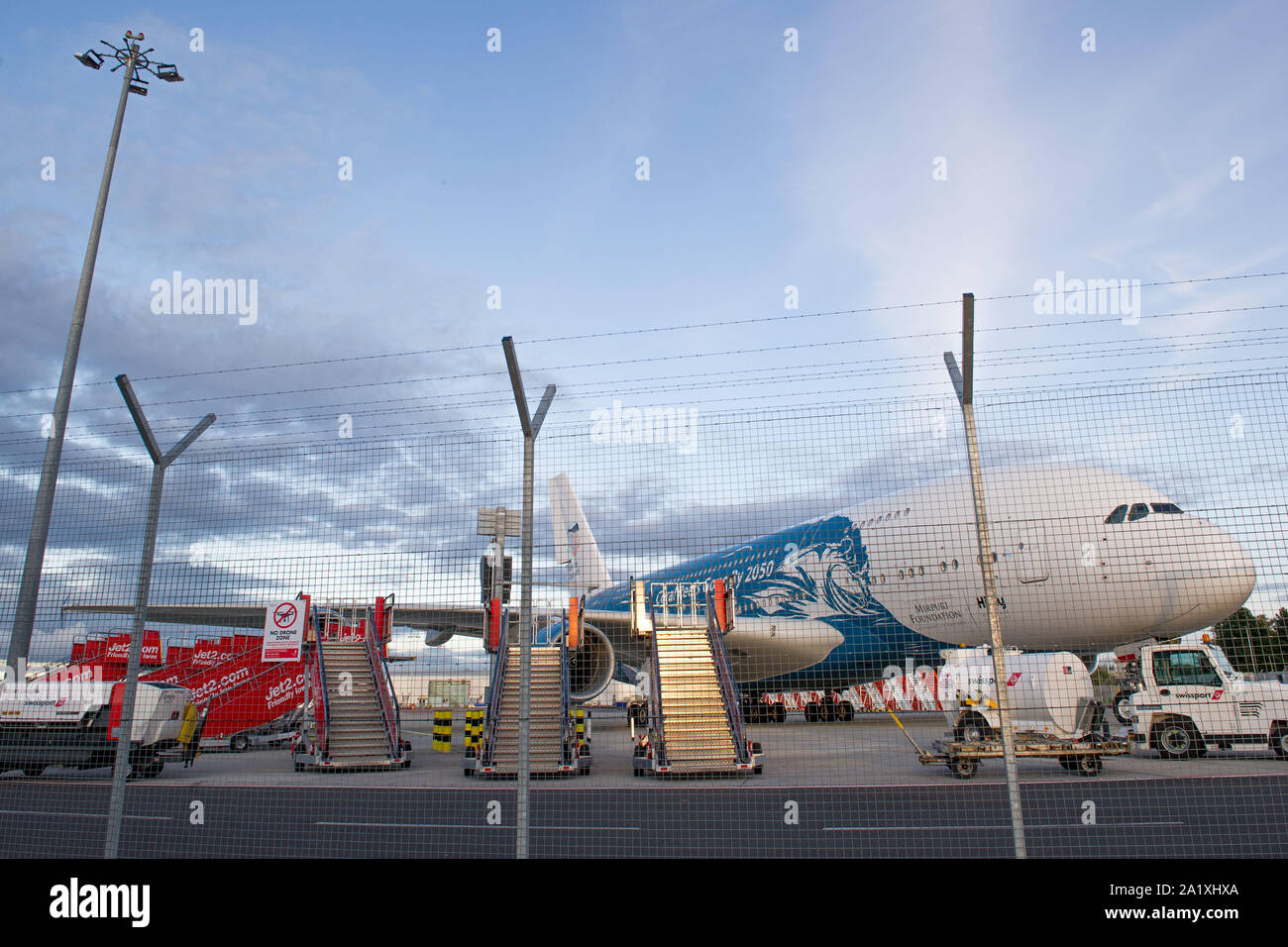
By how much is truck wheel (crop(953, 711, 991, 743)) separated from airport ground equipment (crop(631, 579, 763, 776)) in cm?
302

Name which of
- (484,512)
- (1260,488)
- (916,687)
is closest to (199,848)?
(484,512)

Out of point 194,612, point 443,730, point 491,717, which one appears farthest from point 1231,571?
point 443,730

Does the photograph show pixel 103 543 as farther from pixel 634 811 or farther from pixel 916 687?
pixel 916 687

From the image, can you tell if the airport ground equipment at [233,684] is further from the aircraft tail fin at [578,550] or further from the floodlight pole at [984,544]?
the floodlight pole at [984,544]

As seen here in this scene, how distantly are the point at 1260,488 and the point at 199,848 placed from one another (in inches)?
354

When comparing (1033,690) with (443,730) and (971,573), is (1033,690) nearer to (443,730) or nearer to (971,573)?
(971,573)

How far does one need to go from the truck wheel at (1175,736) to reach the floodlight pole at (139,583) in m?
13.7

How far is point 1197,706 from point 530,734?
33.6 ft

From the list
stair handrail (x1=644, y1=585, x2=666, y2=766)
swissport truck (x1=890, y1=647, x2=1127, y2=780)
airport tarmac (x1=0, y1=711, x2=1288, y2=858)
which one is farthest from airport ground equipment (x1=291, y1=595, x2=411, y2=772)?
swissport truck (x1=890, y1=647, x2=1127, y2=780)

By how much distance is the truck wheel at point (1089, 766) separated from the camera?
424 inches

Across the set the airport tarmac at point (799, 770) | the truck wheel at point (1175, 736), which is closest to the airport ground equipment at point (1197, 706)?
the truck wheel at point (1175, 736)

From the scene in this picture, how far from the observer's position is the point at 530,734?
11.3 m

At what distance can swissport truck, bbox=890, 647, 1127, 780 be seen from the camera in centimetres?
1077

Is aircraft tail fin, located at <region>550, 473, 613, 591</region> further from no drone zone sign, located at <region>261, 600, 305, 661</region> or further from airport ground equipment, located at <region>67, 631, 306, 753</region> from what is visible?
airport ground equipment, located at <region>67, 631, 306, 753</region>
